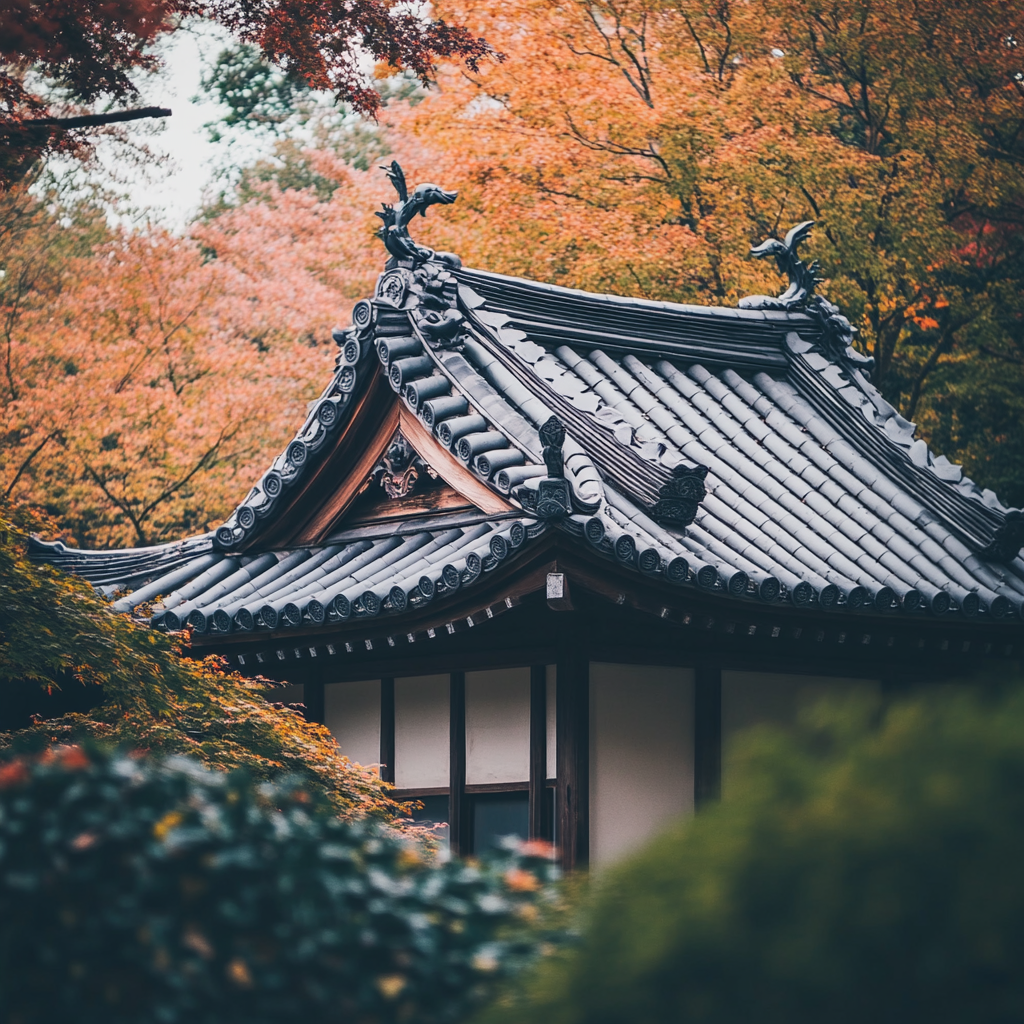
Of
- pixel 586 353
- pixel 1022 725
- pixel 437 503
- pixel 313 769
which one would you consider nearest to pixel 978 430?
pixel 586 353

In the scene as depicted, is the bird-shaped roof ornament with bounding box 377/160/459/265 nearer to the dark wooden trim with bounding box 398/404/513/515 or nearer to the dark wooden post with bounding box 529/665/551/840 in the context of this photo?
the dark wooden trim with bounding box 398/404/513/515

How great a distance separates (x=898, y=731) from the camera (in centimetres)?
297

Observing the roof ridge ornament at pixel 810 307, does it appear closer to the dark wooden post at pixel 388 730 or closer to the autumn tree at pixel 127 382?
the dark wooden post at pixel 388 730

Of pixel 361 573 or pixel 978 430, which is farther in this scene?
pixel 978 430

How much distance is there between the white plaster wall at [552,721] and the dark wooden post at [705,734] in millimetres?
977

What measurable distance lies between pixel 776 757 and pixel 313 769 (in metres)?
5.45

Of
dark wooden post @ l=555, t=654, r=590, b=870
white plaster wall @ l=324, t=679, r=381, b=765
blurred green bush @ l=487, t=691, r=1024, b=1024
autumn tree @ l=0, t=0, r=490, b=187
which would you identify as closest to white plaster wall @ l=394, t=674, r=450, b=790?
white plaster wall @ l=324, t=679, r=381, b=765

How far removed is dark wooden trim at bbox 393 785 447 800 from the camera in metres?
9.77

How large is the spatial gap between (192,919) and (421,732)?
6.86m

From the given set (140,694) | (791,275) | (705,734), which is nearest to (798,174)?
(791,275)

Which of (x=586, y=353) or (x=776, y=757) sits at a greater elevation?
(x=586, y=353)

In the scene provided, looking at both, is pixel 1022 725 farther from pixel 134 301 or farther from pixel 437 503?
pixel 134 301

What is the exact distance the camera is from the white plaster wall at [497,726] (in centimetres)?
938

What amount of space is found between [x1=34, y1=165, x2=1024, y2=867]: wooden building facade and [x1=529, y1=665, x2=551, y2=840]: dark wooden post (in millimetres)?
20
